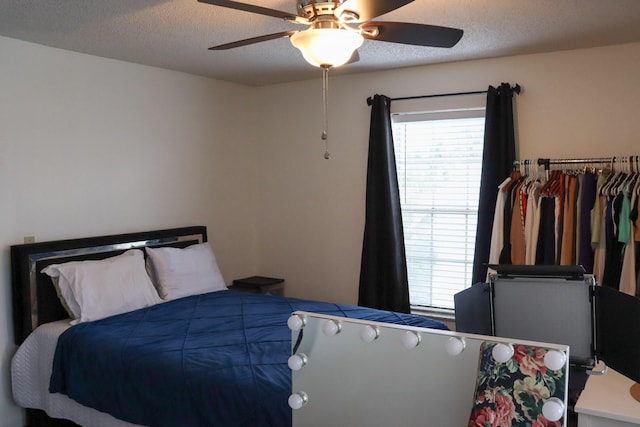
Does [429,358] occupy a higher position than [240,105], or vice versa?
[240,105]

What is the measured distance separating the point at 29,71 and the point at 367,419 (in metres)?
2.96

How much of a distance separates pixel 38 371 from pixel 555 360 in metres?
2.96

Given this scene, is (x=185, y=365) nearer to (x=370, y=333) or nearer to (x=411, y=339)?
(x=370, y=333)

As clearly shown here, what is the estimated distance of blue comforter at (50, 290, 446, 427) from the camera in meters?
2.30

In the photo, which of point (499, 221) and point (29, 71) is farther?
point (499, 221)

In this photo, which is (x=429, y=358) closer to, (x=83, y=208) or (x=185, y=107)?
(x=83, y=208)

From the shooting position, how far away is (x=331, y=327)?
159 centimetres

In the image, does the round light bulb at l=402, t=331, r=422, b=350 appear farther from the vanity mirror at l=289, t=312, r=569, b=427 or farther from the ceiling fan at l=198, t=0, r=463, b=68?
the ceiling fan at l=198, t=0, r=463, b=68

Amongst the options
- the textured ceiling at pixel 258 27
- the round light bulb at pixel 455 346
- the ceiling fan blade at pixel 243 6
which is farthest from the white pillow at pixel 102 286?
the round light bulb at pixel 455 346

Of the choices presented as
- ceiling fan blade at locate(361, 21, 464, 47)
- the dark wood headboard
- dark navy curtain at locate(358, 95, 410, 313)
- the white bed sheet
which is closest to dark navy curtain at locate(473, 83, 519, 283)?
dark navy curtain at locate(358, 95, 410, 313)

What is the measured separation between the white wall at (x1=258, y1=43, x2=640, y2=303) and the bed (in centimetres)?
100

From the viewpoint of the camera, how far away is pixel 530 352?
1317mm

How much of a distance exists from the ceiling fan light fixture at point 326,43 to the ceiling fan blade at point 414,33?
0.14 metres

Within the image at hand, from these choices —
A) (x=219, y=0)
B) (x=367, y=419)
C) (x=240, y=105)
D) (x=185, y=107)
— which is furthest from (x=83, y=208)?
(x=367, y=419)
